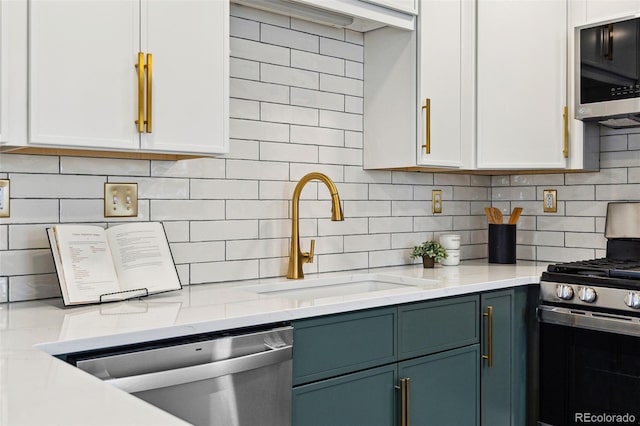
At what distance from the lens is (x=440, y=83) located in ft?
9.62

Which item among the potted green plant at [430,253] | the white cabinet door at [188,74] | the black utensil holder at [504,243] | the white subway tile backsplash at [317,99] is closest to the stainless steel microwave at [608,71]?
the black utensil holder at [504,243]

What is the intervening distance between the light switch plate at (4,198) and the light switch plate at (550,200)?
2.65 meters

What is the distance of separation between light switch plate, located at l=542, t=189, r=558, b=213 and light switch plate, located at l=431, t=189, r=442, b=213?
0.58 m

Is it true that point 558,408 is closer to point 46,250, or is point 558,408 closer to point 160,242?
point 160,242

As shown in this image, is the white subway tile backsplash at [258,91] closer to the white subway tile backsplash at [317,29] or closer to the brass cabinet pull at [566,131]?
the white subway tile backsplash at [317,29]

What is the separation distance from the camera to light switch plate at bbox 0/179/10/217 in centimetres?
204

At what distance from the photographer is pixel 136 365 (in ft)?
5.27

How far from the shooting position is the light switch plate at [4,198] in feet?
6.69

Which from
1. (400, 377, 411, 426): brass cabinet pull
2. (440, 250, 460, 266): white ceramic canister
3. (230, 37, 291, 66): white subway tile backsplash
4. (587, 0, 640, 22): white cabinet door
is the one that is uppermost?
(587, 0, 640, 22): white cabinet door

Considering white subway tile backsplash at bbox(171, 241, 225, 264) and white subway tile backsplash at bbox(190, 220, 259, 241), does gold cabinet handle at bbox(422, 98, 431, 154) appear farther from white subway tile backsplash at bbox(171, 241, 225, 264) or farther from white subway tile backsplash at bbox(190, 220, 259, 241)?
white subway tile backsplash at bbox(171, 241, 225, 264)

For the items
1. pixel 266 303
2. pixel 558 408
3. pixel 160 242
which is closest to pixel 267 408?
pixel 266 303

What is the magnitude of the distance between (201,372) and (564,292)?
1640 mm

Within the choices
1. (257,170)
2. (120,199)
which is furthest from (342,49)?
(120,199)

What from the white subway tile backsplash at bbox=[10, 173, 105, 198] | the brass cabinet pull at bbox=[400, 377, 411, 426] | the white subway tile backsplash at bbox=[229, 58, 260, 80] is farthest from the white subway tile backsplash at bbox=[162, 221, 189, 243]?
the brass cabinet pull at bbox=[400, 377, 411, 426]
